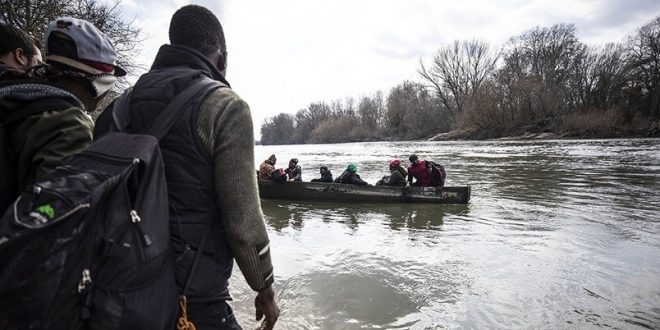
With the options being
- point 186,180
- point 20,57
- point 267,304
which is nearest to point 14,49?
point 20,57

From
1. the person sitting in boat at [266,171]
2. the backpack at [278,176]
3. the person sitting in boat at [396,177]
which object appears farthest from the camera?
the person sitting in boat at [266,171]

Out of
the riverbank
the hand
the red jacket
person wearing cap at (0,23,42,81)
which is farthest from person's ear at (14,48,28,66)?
the riverbank

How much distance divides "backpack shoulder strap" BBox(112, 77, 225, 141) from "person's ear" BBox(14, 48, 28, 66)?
0.81 m

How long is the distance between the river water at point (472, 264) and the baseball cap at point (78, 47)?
10.0 ft

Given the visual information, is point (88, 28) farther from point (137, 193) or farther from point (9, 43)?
point (137, 193)

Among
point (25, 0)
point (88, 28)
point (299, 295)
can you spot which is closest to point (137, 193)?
point (88, 28)

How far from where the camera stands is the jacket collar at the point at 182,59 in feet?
5.08

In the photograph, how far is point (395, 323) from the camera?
3.94m

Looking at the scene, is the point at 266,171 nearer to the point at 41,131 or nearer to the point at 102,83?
the point at 102,83

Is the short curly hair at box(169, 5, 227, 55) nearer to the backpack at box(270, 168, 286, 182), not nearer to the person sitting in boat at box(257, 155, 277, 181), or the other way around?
the backpack at box(270, 168, 286, 182)

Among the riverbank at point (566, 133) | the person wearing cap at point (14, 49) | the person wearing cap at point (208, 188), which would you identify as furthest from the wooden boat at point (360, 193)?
the riverbank at point (566, 133)

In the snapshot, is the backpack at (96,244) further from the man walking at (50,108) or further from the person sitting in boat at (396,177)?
the person sitting in boat at (396,177)

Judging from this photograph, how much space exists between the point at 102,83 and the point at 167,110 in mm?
452

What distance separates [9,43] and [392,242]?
6.03 meters
